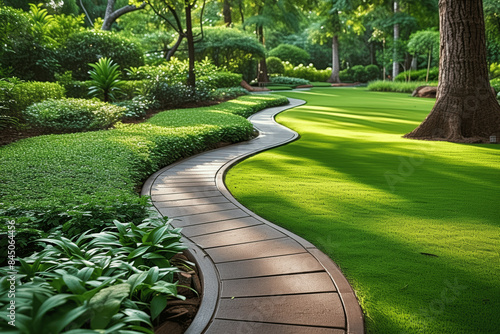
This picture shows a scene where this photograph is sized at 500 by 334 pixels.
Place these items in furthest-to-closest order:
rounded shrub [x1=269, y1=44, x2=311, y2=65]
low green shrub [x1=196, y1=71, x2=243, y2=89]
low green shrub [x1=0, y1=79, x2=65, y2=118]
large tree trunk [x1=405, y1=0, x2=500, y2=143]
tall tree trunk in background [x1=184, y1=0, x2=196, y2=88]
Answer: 1. rounded shrub [x1=269, y1=44, x2=311, y2=65]
2. low green shrub [x1=196, y1=71, x2=243, y2=89]
3. tall tree trunk in background [x1=184, y1=0, x2=196, y2=88]
4. low green shrub [x1=0, y1=79, x2=65, y2=118]
5. large tree trunk [x1=405, y1=0, x2=500, y2=143]

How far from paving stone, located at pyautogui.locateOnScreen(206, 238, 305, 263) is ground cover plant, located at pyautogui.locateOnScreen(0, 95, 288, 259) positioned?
662 mm

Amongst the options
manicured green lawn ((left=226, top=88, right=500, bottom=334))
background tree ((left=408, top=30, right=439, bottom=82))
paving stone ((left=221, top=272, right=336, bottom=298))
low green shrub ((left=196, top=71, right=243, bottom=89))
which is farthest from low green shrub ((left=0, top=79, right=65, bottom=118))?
background tree ((left=408, top=30, right=439, bottom=82))

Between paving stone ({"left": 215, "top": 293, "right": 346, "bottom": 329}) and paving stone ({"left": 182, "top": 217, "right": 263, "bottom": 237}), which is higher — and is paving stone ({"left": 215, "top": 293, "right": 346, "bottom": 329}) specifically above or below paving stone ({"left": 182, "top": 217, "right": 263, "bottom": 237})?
below

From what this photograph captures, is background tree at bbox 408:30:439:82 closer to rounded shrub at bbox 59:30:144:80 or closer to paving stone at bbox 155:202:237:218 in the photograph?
rounded shrub at bbox 59:30:144:80

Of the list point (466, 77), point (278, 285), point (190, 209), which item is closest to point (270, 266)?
point (278, 285)

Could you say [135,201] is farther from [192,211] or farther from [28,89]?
[28,89]

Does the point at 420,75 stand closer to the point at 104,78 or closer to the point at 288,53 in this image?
the point at 288,53

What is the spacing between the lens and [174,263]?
2756 mm

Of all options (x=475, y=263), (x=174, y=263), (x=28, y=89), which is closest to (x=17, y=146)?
(x=28, y=89)

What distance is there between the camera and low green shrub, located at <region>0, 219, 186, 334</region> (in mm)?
1623

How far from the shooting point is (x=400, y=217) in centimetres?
379

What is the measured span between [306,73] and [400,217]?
36.5 metres

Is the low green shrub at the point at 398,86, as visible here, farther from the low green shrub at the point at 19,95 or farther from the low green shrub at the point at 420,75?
the low green shrub at the point at 19,95

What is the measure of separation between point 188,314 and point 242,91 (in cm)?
1761
